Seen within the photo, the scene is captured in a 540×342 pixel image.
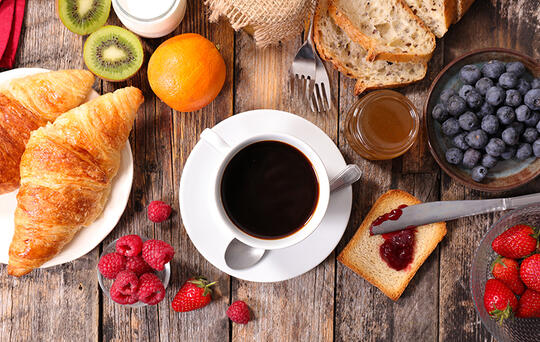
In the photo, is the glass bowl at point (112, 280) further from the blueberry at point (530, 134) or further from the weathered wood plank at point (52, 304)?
the blueberry at point (530, 134)

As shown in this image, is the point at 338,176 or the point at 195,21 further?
the point at 195,21

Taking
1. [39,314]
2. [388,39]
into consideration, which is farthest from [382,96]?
[39,314]

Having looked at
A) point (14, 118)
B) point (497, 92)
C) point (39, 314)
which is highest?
point (497, 92)

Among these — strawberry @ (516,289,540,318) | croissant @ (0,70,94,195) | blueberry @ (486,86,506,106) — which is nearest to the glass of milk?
croissant @ (0,70,94,195)

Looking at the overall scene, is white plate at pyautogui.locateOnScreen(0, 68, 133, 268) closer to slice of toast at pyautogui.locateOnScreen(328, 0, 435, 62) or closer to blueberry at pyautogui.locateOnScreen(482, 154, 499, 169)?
slice of toast at pyautogui.locateOnScreen(328, 0, 435, 62)

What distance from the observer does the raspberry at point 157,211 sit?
4.42 feet

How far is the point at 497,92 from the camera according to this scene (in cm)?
124

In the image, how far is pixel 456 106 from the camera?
1.28 metres

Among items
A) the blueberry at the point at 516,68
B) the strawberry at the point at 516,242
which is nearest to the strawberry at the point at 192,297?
the strawberry at the point at 516,242

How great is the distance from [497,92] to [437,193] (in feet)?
1.17

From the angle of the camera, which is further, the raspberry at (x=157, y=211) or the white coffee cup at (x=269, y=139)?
the raspberry at (x=157, y=211)

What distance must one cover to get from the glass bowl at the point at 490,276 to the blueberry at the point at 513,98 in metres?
0.31

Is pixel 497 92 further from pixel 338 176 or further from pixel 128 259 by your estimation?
pixel 128 259

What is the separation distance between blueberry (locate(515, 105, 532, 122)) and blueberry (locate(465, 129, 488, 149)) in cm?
10
